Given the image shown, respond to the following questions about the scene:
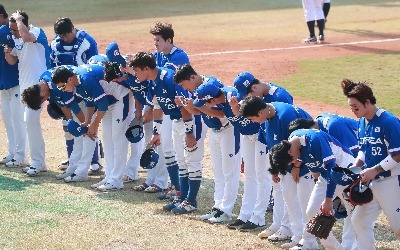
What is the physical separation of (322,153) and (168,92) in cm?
277

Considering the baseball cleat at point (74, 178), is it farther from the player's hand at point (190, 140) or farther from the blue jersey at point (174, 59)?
the player's hand at point (190, 140)

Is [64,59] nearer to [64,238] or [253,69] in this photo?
[64,238]

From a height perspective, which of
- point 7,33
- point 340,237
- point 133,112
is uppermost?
point 7,33

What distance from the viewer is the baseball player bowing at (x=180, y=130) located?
10.1 m

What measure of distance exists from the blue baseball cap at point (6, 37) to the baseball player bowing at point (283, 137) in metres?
4.87

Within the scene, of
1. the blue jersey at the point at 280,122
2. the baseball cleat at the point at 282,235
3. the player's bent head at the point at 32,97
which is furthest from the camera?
the player's bent head at the point at 32,97

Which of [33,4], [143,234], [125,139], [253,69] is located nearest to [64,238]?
[143,234]

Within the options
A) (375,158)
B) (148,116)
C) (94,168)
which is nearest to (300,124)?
(375,158)

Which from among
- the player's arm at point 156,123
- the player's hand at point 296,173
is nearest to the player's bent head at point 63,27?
the player's arm at point 156,123

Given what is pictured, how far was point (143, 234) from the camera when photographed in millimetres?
9328

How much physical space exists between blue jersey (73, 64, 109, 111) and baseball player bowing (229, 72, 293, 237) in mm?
2236

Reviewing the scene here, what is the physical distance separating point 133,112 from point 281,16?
15063mm

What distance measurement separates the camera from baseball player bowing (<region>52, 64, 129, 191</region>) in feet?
36.1

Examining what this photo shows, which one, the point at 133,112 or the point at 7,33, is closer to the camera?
the point at 133,112
